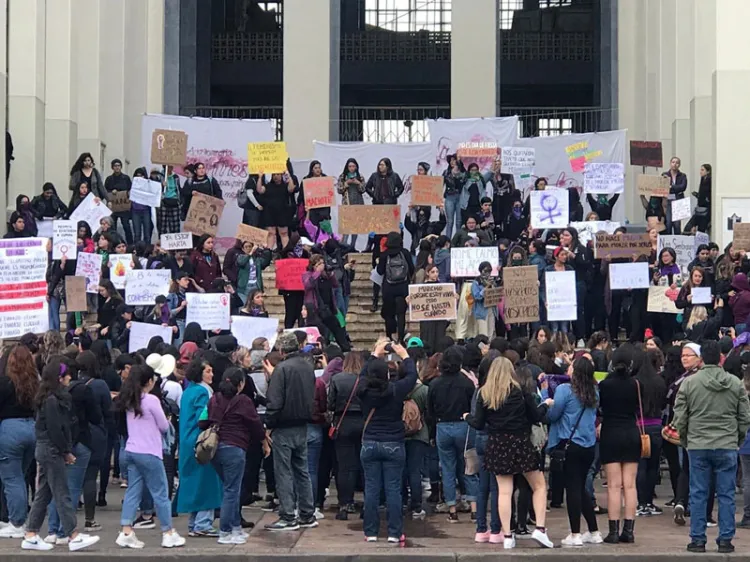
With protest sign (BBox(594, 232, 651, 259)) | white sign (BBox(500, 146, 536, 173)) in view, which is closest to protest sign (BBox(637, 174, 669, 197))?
protest sign (BBox(594, 232, 651, 259))

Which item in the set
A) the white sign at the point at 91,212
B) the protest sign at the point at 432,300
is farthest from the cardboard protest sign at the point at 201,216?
the protest sign at the point at 432,300

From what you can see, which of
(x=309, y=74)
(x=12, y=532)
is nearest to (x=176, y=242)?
(x=12, y=532)

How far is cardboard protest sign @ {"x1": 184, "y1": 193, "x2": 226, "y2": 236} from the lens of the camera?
22.5 metres

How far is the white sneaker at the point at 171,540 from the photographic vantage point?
12352mm

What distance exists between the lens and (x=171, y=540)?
1238cm

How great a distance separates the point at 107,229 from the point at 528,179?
8.55m

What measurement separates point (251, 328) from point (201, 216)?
4.81 m

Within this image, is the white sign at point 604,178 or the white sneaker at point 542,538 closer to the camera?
the white sneaker at point 542,538

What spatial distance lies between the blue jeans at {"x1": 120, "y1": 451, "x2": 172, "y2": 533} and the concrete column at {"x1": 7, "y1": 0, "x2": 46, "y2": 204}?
50.2 feet

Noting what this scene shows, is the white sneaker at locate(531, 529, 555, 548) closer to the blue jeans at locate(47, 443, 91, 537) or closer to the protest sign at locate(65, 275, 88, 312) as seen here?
the blue jeans at locate(47, 443, 91, 537)

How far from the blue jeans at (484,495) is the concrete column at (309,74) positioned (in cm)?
1977

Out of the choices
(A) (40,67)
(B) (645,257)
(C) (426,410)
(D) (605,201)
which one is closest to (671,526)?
(C) (426,410)

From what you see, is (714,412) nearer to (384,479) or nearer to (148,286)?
(384,479)

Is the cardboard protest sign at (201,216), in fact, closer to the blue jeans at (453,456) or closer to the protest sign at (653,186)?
the protest sign at (653,186)
